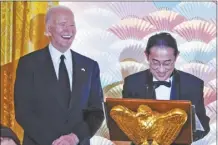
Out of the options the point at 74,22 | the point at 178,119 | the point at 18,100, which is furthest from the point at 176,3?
the point at 18,100

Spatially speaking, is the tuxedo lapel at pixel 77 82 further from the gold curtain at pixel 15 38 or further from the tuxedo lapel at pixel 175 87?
the tuxedo lapel at pixel 175 87

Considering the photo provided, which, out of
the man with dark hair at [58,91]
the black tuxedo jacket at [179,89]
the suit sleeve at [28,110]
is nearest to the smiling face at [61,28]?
the man with dark hair at [58,91]

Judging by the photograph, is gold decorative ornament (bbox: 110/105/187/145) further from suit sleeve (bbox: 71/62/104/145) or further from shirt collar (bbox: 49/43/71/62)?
shirt collar (bbox: 49/43/71/62)

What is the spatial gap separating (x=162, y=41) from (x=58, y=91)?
564mm

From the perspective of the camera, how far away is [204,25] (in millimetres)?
2531

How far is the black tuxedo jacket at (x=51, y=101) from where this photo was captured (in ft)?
8.11

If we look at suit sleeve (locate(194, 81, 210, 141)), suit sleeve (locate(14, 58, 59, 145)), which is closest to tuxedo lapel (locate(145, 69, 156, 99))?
suit sleeve (locate(194, 81, 210, 141))

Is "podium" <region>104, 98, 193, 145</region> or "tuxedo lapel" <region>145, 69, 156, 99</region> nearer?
"podium" <region>104, 98, 193, 145</region>

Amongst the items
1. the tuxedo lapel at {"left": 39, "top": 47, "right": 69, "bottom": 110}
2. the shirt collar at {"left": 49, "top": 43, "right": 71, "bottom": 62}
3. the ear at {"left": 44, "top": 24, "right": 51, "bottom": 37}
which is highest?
the ear at {"left": 44, "top": 24, "right": 51, "bottom": 37}

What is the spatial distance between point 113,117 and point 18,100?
0.56m

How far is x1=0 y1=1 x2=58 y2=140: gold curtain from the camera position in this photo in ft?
8.34

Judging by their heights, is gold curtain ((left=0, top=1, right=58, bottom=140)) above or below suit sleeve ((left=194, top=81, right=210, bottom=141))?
above

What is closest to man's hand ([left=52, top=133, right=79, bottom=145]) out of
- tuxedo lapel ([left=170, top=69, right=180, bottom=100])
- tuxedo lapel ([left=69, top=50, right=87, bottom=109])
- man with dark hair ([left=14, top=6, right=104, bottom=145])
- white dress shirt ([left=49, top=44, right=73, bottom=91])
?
man with dark hair ([left=14, top=6, right=104, bottom=145])

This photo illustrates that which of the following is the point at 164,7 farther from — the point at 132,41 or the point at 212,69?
the point at 212,69
